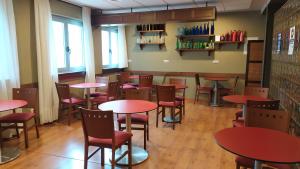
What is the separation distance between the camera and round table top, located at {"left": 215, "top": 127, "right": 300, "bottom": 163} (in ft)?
4.82

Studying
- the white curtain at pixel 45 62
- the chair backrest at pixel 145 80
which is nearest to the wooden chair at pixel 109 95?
the white curtain at pixel 45 62

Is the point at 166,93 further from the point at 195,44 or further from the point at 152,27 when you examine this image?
the point at 152,27

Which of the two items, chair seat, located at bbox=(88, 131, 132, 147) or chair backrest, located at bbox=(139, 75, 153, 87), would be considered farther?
chair backrest, located at bbox=(139, 75, 153, 87)

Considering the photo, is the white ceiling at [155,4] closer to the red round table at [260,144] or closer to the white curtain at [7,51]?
the white curtain at [7,51]

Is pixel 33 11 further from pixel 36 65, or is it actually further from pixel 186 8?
pixel 186 8

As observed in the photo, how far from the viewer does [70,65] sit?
5375mm

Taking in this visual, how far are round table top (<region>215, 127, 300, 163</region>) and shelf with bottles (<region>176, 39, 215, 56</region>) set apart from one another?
4.87 m

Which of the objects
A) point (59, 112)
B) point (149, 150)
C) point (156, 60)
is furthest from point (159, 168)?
point (156, 60)

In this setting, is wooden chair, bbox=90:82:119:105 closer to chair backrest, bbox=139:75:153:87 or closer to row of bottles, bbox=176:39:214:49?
chair backrest, bbox=139:75:153:87

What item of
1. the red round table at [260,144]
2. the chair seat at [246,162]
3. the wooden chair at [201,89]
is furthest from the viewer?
the wooden chair at [201,89]

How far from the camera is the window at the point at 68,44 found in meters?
5.00

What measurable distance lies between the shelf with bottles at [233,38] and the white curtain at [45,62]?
4.47 metres

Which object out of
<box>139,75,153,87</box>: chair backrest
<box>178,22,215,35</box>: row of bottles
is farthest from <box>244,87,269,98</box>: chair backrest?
<box>178,22,215,35</box>: row of bottles

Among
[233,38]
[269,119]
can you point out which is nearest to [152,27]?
[233,38]
